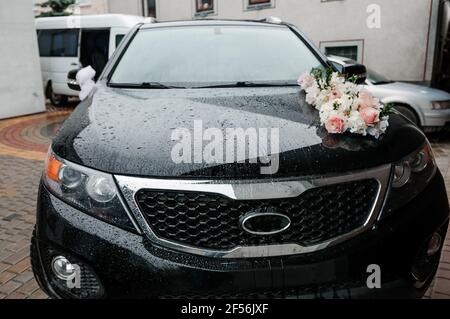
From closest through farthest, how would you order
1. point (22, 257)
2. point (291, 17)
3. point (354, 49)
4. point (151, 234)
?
point (151, 234) < point (22, 257) < point (354, 49) < point (291, 17)

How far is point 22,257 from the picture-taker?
10.2ft

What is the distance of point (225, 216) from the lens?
5.24 feet

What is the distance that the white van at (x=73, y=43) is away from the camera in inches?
416

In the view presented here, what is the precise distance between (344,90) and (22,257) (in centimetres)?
248

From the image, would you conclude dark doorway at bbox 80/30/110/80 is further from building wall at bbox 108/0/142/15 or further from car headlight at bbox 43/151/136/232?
car headlight at bbox 43/151/136/232

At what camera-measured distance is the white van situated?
1055 cm

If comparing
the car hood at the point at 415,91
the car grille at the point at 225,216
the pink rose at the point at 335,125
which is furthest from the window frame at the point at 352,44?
the car grille at the point at 225,216

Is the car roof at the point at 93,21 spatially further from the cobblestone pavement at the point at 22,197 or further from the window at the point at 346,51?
the window at the point at 346,51

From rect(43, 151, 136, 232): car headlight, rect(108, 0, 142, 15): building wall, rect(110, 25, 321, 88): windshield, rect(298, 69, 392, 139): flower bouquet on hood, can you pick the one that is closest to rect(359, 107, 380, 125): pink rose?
rect(298, 69, 392, 139): flower bouquet on hood

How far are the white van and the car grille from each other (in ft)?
31.3

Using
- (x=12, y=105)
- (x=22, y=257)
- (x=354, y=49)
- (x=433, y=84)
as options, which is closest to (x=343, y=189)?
(x=22, y=257)

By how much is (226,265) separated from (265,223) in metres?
0.21

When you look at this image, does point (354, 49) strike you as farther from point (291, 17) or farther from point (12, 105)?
point (12, 105)

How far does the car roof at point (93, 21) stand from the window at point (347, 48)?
5.72 m
